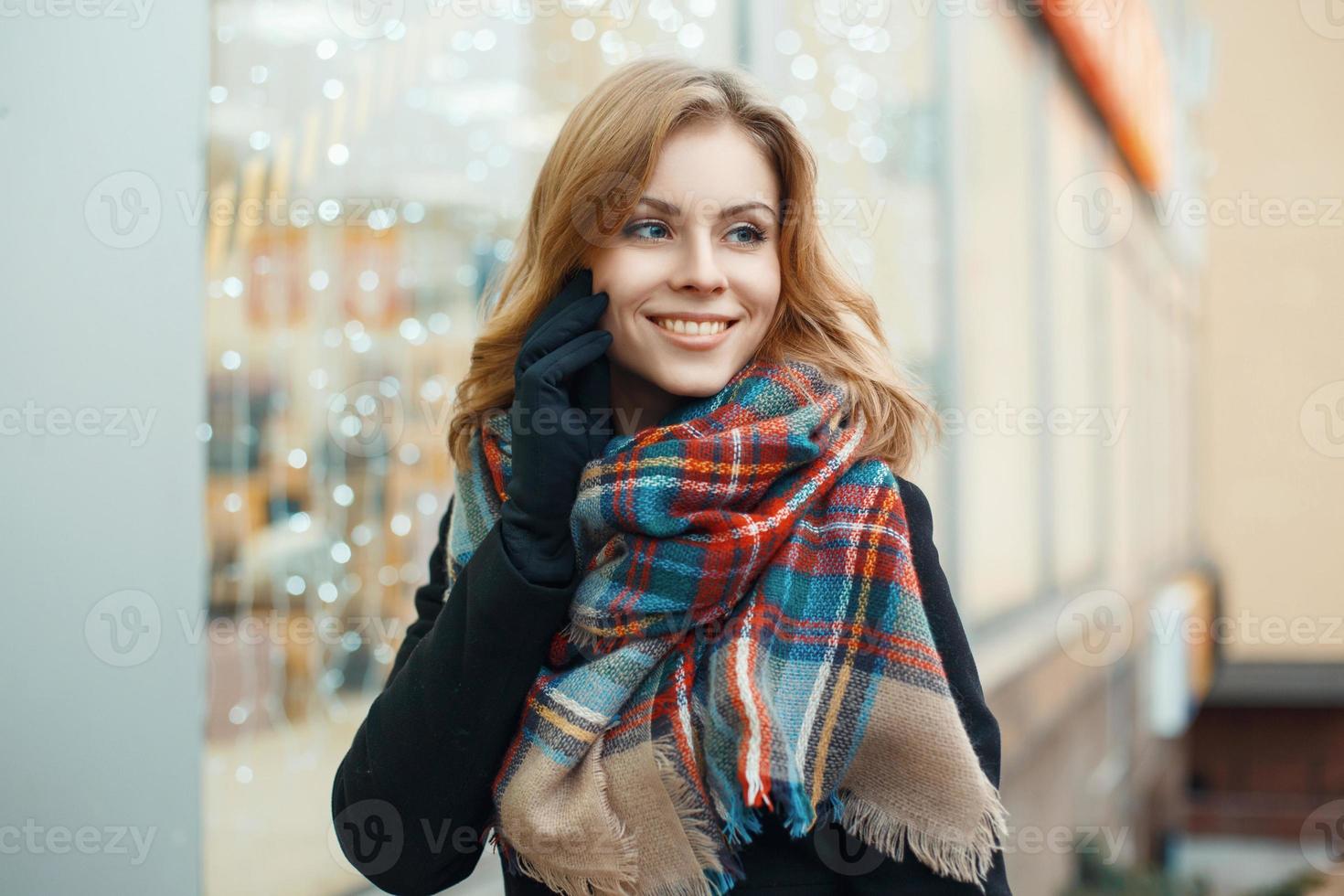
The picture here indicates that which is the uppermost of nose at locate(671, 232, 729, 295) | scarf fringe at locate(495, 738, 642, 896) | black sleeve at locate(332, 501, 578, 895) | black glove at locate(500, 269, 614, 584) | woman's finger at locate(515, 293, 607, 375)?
nose at locate(671, 232, 729, 295)

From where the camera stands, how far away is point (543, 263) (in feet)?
4.97

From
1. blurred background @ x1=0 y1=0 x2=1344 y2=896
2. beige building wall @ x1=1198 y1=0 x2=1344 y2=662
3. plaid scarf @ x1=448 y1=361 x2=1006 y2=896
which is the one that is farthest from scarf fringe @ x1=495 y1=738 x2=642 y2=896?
beige building wall @ x1=1198 y1=0 x2=1344 y2=662

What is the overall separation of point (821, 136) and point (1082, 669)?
3.57 meters

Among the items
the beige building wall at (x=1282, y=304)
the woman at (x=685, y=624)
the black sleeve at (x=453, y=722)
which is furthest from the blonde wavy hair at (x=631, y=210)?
the beige building wall at (x=1282, y=304)

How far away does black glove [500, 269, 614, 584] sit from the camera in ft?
4.34

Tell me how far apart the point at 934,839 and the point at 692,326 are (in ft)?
2.11

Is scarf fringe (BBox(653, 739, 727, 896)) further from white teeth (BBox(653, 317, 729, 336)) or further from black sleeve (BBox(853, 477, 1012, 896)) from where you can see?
white teeth (BBox(653, 317, 729, 336))

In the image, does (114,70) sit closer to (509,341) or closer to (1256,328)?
(509,341)

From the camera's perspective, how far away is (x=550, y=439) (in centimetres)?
134

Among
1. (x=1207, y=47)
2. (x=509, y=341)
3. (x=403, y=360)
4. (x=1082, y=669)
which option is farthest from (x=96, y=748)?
(x=1207, y=47)

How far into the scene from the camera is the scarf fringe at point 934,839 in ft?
4.17

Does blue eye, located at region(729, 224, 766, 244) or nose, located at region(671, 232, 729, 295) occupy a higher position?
blue eye, located at region(729, 224, 766, 244)

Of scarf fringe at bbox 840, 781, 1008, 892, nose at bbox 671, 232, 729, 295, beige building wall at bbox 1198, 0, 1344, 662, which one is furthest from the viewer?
beige building wall at bbox 1198, 0, 1344, 662

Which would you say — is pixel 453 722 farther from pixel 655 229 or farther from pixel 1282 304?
pixel 1282 304
